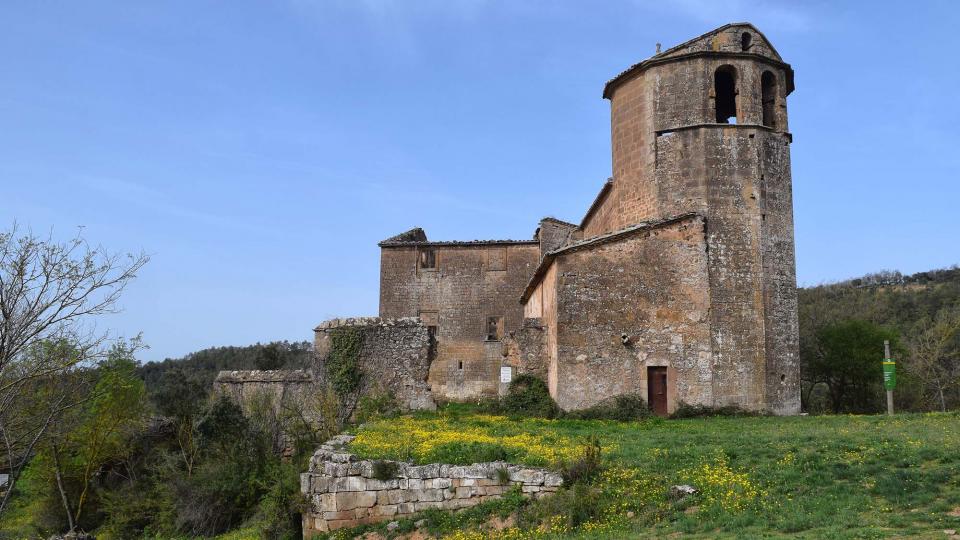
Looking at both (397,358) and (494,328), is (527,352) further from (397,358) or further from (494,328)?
(494,328)

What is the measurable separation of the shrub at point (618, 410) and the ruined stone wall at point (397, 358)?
4701 millimetres

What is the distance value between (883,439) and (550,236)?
21.2 metres

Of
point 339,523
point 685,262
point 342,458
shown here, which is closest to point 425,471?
point 342,458

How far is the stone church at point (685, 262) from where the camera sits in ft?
68.3

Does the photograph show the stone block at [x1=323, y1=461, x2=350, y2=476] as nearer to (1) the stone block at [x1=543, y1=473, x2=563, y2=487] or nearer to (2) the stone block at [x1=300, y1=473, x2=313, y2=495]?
(2) the stone block at [x1=300, y1=473, x2=313, y2=495]

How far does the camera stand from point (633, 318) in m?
20.9

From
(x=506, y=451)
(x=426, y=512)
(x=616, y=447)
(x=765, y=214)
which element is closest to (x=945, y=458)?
(x=616, y=447)

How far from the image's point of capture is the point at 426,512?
1234cm

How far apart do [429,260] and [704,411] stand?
54.6 ft

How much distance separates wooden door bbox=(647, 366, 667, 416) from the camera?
2083 centimetres

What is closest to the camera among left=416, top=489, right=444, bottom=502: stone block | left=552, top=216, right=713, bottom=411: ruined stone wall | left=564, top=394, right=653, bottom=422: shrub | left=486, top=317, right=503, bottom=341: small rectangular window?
left=416, top=489, right=444, bottom=502: stone block

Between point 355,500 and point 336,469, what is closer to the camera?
point 355,500

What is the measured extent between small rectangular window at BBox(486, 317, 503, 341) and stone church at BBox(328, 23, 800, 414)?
9190 millimetres

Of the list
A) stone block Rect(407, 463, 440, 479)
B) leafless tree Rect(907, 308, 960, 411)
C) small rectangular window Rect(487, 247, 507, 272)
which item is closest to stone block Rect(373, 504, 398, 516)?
stone block Rect(407, 463, 440, 479)
